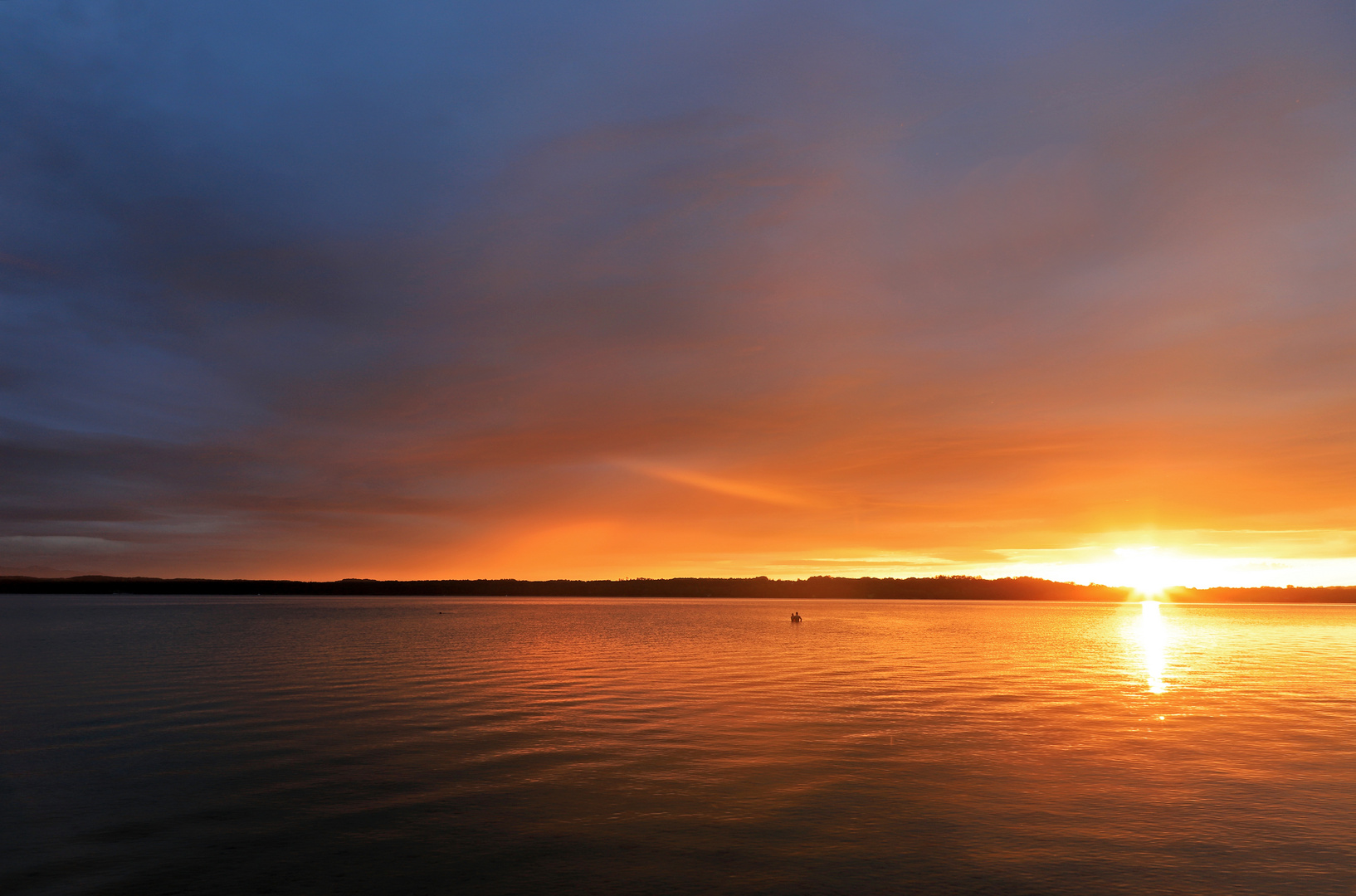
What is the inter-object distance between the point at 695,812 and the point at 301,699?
1182 inches

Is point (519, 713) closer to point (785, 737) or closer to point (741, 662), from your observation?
point (785, 737)

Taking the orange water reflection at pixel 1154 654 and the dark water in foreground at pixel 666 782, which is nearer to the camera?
the dark water in foreground at pixel 666 782

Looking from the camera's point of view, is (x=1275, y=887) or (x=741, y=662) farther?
(x=741, y=662)

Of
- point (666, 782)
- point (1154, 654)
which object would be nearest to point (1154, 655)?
point (1154, 654)

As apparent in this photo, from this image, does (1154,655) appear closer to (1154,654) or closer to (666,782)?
(1154,654)

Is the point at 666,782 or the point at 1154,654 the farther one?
the point at 1154,654

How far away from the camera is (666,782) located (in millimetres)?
25391

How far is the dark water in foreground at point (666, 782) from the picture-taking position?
18109 mm

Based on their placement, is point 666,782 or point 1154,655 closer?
point 666,782

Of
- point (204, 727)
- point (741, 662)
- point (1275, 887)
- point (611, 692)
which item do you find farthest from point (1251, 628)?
point (204, 727)

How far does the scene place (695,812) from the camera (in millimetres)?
22234

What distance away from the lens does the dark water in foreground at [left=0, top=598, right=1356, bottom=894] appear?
18109mm

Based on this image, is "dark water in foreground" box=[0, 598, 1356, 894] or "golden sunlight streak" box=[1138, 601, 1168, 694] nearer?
"dark water in foreground" box=[0, 598, 1356, 894]

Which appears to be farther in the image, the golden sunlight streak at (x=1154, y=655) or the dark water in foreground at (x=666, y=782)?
the golden sunlight streak at (x=1154, y=655)
